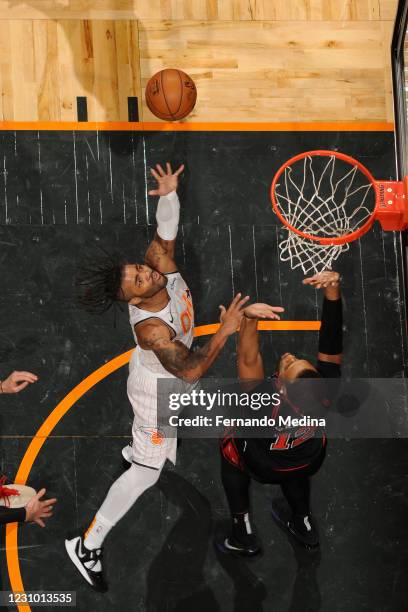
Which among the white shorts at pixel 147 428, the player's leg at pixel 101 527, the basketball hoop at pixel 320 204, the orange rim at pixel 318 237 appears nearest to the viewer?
the orange rim at pixel 318 237

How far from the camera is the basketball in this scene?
301 inches

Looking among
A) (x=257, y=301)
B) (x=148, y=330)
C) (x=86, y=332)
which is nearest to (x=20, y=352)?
(x=86, y=332)

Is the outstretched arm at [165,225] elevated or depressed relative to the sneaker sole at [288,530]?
elevated

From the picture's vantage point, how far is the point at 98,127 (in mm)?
8180

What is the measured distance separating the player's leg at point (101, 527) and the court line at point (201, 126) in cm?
305

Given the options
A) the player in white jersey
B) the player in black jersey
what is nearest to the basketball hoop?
the player in black jersey

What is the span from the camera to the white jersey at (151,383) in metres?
7.71

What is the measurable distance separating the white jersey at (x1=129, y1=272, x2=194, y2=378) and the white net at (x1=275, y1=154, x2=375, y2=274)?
100 centimetres

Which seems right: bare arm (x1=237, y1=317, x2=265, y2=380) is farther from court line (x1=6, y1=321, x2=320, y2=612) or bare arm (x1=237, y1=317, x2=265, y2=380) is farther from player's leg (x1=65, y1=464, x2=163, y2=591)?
player's leg (x1=65, y1=464, x2=163, y2=591)

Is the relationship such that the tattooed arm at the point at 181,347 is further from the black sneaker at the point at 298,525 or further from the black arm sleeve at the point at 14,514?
the black arm sleeve at the point at 14,514

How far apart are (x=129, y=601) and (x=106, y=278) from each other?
2771 mm

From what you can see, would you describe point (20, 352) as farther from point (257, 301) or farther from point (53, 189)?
point (257, 301)

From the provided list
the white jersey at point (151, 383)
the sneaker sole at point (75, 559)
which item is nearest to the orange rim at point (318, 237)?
the white jersey at point (151, 383)

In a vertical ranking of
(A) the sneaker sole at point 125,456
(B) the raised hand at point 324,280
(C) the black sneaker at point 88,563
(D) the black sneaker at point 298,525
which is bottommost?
(C) the black sneaker at point 88,563
